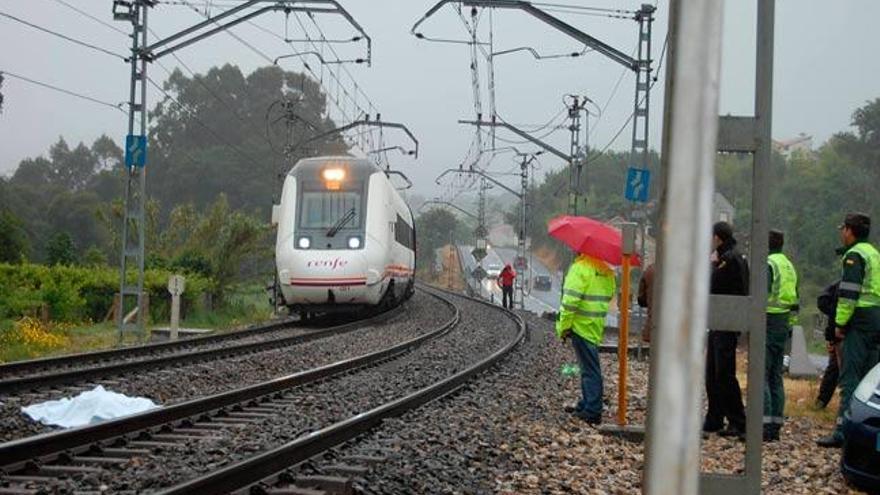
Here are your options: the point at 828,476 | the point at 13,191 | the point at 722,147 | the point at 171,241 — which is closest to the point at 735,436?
the point at 828,476

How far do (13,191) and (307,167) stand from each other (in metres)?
43.7

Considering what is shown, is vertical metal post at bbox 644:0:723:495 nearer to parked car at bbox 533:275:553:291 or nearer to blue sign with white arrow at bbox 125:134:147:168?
blue sign with white arrow at bbox 125:134:147:168

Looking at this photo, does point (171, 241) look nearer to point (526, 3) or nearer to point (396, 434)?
point (526, 3)

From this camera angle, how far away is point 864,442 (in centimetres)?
622

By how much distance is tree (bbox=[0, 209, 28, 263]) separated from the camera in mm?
34031

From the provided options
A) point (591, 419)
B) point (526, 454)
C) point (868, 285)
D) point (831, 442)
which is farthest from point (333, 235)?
point (868, 285)

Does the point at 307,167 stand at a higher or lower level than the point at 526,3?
lower

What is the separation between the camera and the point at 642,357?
58.6 feet

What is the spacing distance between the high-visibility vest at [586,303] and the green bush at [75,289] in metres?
15.3

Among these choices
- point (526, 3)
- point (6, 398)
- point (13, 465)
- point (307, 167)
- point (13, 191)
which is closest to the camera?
point (13, 465)

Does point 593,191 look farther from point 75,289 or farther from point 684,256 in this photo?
point 684,256

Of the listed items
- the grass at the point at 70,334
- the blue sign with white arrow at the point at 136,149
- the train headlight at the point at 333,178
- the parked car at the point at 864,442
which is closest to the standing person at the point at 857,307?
the parked car at the point at 864,442

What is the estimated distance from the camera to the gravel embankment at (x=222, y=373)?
340 inches

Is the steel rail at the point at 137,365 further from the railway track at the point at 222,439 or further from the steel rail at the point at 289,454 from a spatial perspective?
the steel rail at the point at 289,454
